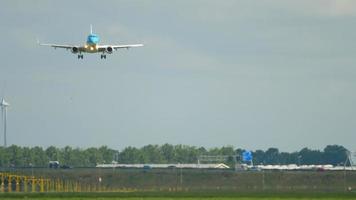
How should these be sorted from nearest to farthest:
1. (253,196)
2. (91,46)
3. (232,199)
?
(232,199)
(253,196)
(91,46)

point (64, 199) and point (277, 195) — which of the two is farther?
point (277, 195)

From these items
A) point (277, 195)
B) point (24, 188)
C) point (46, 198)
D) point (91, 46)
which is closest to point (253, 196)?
point (277, 195)

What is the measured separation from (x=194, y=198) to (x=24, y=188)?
61.6 metres

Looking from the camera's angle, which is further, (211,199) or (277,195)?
(277,195)

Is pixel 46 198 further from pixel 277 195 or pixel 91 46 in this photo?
pixel 91 46

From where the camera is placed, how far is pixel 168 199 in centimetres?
13438

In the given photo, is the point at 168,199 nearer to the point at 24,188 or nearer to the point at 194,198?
the point at 194,198

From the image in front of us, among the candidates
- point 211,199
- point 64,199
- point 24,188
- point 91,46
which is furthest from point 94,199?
point 24,188

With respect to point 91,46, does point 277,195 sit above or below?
below

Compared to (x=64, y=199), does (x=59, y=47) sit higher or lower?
higher

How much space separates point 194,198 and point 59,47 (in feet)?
182

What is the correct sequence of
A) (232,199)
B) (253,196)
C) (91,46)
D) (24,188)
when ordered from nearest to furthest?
(232,199), (253,196), (91,46), (24,188)

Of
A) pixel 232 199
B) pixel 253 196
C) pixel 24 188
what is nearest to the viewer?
pixel 232 199

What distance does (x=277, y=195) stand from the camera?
14738 cm
